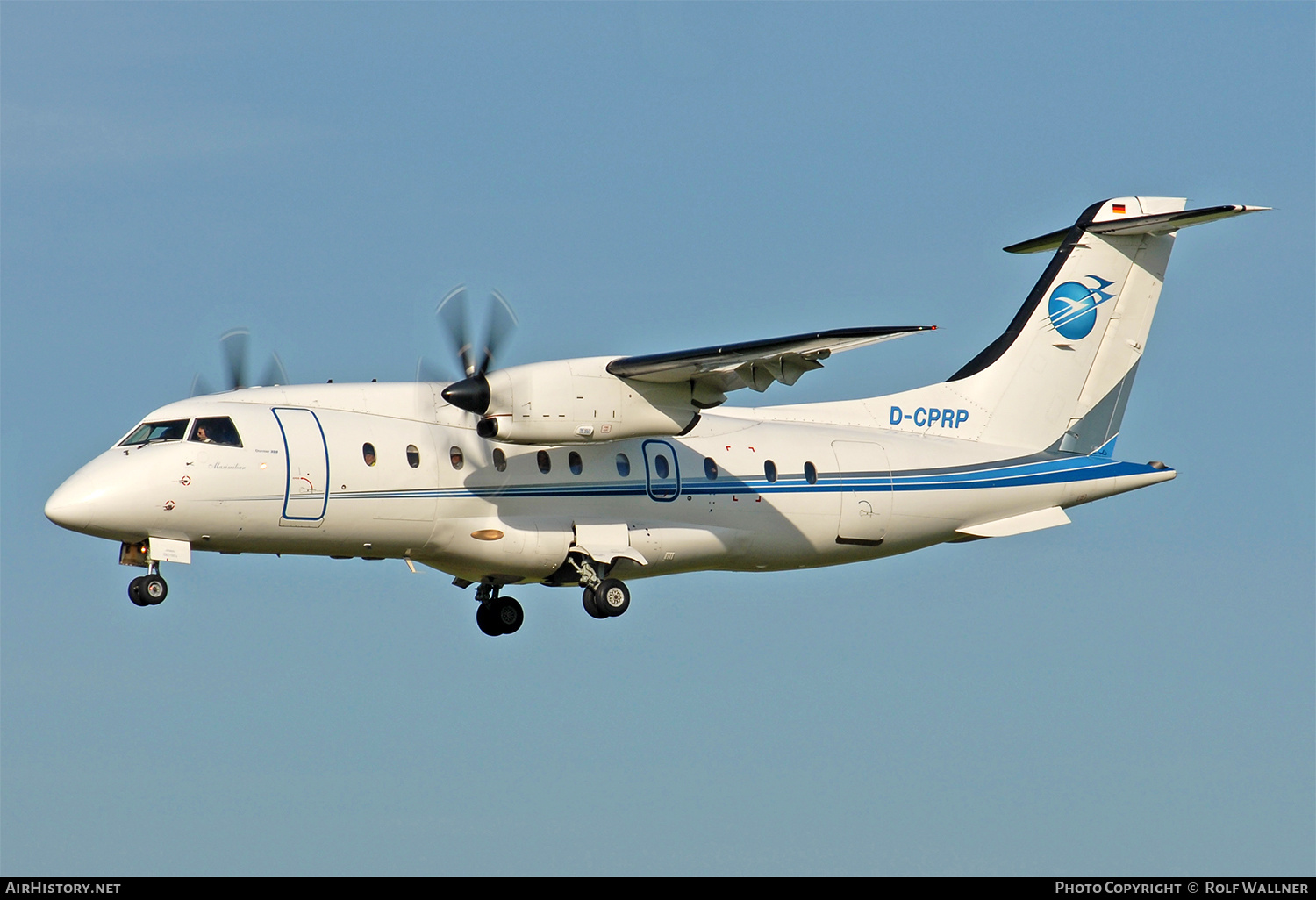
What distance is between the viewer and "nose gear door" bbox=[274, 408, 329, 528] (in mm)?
18719

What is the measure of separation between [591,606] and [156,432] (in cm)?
564

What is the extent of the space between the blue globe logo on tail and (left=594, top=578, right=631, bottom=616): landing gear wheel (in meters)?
8.62

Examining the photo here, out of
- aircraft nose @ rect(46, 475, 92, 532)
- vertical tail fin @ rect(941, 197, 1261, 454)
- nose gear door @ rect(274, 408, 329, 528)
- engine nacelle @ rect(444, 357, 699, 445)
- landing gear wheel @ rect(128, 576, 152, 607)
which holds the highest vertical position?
vertical tail fin @ rect(941, 197, 1261, 454)

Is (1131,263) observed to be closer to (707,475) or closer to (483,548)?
(707,475)

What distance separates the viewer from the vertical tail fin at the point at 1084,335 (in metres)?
24.5

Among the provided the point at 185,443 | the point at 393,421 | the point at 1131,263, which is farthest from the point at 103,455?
the point at 1131,263

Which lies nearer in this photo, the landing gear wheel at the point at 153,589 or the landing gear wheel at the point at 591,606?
the landing gear wheel at the point at 153,589

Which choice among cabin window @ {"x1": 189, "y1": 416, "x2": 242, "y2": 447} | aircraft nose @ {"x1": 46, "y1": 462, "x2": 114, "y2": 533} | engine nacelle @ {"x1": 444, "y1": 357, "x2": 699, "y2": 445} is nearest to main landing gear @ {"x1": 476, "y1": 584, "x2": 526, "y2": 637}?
engine nacelle @ {"x1": 444, "y1": 357, "x2": 699, "y2": 445}

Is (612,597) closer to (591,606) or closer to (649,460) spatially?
(591,606)

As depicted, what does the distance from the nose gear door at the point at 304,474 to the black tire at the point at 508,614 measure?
143 inches

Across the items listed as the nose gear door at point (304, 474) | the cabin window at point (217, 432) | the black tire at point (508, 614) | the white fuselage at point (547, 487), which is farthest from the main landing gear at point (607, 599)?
the cabin window at point (217, 432)

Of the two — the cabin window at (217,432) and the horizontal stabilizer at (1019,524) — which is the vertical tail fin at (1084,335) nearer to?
the horizontal stabilizer at (1019,524)

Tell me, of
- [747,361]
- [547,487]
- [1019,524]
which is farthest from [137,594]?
[1019,524]

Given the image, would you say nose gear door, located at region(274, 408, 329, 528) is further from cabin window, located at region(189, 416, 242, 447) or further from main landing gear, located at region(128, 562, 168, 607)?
main landing gear, located at region(128, 562, 168, 607)
